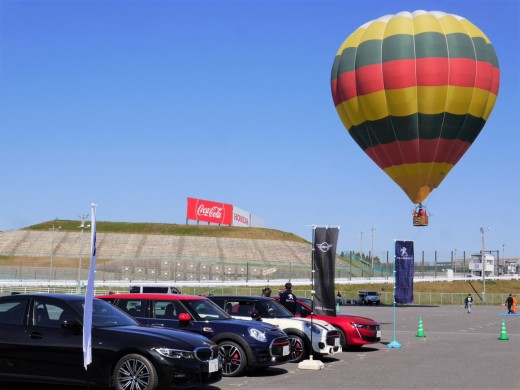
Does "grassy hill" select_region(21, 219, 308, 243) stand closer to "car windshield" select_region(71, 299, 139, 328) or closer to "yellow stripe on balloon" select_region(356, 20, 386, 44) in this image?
"yellow stripe on balloon" select_region(356, 20, 386, 44)

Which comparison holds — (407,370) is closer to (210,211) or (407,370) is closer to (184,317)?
(184,317)

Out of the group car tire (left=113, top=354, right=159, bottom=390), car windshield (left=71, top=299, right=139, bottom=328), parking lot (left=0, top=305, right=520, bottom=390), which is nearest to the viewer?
car tire (left=113, top=354, right=159, bottom=390)

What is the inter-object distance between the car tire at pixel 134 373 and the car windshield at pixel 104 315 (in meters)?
0.91

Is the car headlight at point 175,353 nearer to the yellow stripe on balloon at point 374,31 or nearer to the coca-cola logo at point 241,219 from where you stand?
the yellow stripe on balloon at point 374,31

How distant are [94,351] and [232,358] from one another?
3.73m

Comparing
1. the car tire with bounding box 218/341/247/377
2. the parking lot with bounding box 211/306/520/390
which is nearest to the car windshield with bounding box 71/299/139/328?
the parking lot with bounding box 211/306/520/390

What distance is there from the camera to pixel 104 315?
12.2m

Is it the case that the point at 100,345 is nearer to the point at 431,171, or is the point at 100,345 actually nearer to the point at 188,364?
the point at 188,364

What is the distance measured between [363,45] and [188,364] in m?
30.5

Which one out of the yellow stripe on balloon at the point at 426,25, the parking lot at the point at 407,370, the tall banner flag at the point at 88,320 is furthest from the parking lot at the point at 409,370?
the yellow stripe on balloon at the point at 426,25

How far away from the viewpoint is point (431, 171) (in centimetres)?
4038

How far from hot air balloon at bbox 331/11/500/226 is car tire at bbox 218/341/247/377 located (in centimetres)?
2601

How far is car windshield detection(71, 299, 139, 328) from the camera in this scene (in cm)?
1182

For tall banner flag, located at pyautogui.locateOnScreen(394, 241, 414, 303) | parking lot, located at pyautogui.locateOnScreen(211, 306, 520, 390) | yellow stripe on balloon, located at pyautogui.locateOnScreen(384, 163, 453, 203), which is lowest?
parking lot, located at pyautogui.locateOnScreen(211, 306, 520, 390)
